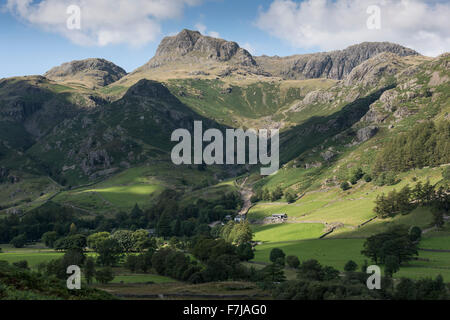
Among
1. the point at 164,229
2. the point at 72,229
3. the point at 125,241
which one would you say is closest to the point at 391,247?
the point at 125,241

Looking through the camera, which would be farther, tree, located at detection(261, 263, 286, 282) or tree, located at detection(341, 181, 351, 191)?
tree, located at detection(341, 181, 351, 191)

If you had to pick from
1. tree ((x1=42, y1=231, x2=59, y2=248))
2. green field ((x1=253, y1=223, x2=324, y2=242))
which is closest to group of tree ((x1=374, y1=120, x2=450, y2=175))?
green field ((x1=253, y1=223, x2=324, y2=242))

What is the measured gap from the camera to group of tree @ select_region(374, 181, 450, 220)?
431 feet

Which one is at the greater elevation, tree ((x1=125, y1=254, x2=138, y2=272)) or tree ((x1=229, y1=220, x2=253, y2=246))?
tree ((x1=229, y1=220, x2=253, y2=246))

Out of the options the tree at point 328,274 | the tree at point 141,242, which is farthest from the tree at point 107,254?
the tree at point 328,274

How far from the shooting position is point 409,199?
142 metres

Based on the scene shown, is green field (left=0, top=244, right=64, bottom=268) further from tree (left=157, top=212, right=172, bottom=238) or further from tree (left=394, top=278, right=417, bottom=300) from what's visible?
tree (left=394, top=278, right=417, bottom=300)

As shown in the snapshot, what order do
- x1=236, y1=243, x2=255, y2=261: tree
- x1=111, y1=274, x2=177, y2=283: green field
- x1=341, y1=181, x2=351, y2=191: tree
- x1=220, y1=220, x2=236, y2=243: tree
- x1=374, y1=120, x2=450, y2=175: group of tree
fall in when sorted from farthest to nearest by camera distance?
x1=341, y1=181, x2=351, y2=191: tree, x1=374, y1=120, x2=450, y2=175: group of tree, x1=220, y1=220, x2=236, y2=243: tree, x1=236, y1=243, x2=255, y2=261: tree, x1=111, y1=274, x2=177, y2=283: green field

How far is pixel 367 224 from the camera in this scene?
450ft

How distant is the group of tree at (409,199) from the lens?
431 ft

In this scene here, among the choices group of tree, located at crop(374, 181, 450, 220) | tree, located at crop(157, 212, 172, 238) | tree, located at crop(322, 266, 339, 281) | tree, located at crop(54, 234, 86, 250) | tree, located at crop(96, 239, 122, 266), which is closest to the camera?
tree, located at crop(322, 266, 339, 281)
